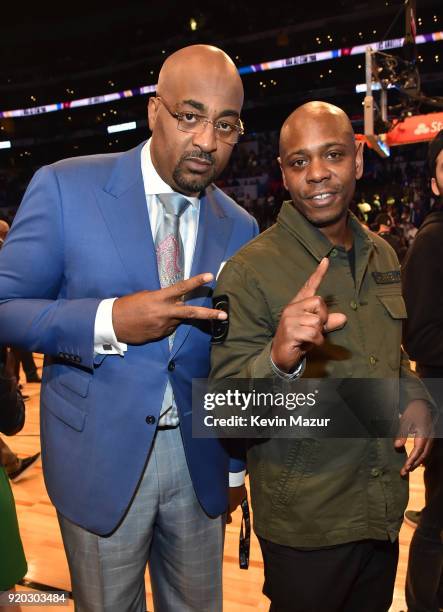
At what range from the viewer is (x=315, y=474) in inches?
49.0

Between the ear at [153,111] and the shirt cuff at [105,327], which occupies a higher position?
the ear at [153,111]

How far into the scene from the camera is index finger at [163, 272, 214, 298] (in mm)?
1129

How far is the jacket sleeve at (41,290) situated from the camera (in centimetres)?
119

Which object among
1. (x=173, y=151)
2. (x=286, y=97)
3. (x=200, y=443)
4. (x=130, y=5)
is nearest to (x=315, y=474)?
(x=200, y=443)

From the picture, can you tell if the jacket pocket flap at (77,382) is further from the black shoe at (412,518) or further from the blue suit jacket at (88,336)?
the black shoe at (412,518)

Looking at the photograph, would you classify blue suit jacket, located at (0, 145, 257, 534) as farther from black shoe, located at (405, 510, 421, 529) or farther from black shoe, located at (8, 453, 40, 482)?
Result: black shoe, located at (8, 453, 40, 482)

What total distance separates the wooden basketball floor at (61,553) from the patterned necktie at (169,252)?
4.50 feet

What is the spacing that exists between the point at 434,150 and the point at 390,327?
3.03ft

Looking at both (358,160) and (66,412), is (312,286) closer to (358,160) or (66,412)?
(358,160)

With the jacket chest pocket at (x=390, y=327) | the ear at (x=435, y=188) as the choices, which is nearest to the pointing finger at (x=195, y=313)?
the jacket chest pocket at (x=390, y=327)

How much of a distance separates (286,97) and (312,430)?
18.5m

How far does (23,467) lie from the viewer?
384 centimetres
